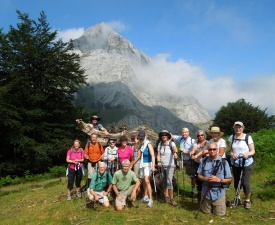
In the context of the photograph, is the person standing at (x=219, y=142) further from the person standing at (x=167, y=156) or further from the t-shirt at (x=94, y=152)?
the t-shirt at (x=94, y=152)

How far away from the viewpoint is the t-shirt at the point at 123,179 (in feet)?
32.6

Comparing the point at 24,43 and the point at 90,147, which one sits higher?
the point at 24,43

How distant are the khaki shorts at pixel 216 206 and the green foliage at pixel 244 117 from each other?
5188 centimetres

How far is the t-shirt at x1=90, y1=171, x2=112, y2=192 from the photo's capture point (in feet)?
33.4

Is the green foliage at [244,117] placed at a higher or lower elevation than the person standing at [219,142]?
higher

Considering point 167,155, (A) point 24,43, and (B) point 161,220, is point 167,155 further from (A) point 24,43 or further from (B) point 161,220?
(A) point 24,43

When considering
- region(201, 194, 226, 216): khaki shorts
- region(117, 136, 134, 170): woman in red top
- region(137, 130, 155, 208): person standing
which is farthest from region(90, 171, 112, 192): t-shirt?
region(201, 194, 226, 216): khaki shorts

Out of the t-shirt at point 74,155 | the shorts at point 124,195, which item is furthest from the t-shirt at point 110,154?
the shorts at point 124,195

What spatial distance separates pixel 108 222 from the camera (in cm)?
848

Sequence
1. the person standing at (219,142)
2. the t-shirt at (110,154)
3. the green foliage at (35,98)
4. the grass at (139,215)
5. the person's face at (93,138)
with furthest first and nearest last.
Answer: the green foliage at (35,98) < the person's face at (93,138) < the t-shirt at (110,154) < the person standing at (219,142) < the grass at (139,215)

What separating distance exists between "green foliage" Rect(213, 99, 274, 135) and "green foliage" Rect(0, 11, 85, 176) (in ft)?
121

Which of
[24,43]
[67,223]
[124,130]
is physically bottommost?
[67,223]

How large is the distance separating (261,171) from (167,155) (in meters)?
8.60

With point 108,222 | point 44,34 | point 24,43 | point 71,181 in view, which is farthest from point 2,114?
point 108,222
